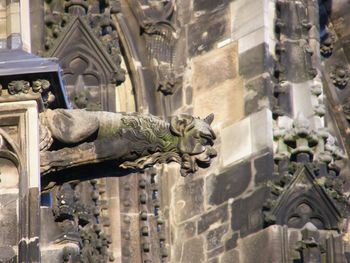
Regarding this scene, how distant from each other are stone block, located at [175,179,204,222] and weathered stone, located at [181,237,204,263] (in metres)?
0.28

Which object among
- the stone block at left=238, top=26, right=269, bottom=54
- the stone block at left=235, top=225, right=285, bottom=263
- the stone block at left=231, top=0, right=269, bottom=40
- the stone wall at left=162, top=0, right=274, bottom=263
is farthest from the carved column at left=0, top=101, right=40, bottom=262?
the stone block at left=231, top=0, right=269, bottom=40

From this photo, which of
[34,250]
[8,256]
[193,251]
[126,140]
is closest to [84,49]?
[193,251]

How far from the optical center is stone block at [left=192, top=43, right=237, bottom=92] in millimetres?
30359

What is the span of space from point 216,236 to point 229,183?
54 centimetres

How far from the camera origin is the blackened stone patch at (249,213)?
28.8 m

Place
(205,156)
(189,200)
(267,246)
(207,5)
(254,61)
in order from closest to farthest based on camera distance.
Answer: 1. (205,156)
2. (267,246)
3. (189,200)
4. (254,61)
5. (207,5)

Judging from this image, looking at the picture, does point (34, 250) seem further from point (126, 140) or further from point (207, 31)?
point (207, 31)

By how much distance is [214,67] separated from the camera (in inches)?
1203

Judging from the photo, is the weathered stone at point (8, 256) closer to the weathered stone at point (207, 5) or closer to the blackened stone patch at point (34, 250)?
the blackened stone patch at point (34, 250)

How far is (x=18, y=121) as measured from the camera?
18.5 m

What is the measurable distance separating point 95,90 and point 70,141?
9.81 m

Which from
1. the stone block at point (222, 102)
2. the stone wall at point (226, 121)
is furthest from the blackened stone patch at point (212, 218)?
the stone block at point (222, 102)

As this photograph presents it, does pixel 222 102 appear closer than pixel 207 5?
Yes

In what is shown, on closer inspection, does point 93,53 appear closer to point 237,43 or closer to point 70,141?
point 237,43
